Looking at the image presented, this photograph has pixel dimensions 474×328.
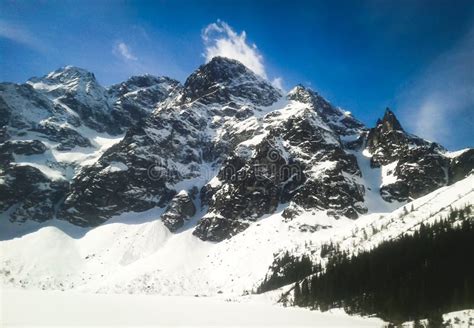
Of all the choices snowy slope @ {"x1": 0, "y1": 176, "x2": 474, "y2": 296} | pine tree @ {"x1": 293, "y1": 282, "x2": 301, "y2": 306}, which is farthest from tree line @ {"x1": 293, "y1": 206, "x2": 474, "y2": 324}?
snowy slope @ {"x1": 0, "y1": 176, "x2": 474, "y2": 296}

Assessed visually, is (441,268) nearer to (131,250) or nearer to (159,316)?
A: (159,316)

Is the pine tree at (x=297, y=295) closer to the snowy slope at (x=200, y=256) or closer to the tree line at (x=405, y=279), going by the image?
the tree line at (x=405, y=279)

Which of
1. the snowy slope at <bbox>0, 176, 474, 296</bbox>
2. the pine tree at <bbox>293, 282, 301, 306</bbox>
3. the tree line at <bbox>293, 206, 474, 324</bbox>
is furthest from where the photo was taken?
the snowy slope at <bbox>0, 176, 474, 296</bbox>

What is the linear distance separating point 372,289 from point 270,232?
9321cm

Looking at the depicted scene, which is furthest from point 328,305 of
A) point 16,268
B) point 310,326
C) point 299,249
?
point 16,268

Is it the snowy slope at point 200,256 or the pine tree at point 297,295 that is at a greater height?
the snowy slope at point 200,256

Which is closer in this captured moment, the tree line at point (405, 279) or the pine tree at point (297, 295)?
the tree line at point (405, 279)

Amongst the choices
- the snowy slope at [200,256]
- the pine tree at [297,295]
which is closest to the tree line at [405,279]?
the pine tree at [297,295]

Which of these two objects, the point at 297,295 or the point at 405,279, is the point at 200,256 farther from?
the point at 405,279

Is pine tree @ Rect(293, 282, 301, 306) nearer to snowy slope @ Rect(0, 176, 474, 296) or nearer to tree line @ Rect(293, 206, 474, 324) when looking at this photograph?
tree line @ Rect(293, 206, 474, 324)

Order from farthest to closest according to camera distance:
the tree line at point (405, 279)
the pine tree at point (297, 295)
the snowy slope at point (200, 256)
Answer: the snowy slope at point (200, 256) < the pine tree at point (297, 295) < the tree line at point (405, 279)

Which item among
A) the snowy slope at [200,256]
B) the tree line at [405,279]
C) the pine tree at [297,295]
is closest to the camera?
the tree line at [405,279]

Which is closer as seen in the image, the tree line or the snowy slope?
the tree line

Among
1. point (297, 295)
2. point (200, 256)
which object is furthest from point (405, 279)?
point (200, 256)
